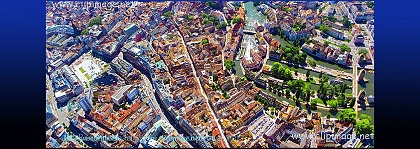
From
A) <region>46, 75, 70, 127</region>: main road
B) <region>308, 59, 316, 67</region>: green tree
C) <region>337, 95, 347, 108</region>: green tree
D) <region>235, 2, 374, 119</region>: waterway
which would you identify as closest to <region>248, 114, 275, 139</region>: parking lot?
<region>235, 2, 374, 119</region>: waterway

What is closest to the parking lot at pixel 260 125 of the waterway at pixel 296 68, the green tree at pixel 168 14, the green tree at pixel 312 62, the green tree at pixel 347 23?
the waterway at pixel 296 68

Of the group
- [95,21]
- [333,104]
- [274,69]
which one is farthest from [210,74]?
[95,21]

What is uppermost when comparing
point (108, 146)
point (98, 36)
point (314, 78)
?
point (98, 36)

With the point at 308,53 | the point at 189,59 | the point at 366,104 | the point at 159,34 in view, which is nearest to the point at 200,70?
the point at 189,59

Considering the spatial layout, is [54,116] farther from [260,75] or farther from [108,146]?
[260,75]

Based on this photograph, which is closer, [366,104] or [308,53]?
[366,104]

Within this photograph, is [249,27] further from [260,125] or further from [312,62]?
[260,125]

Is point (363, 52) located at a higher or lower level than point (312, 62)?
higher
